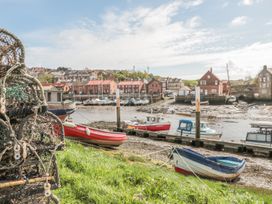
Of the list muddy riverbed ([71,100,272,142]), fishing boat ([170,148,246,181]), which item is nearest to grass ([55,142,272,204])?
fishing boat ([170,148,246,181])

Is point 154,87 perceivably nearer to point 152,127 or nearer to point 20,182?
point 152,127

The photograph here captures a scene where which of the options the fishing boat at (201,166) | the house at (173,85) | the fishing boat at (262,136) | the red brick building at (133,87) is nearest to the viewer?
the fishing boat at (201,166)

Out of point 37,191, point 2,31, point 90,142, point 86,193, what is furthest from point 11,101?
point 90,142

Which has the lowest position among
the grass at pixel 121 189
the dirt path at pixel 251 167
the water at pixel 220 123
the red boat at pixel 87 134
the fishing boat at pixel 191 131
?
the water at pixel 220 123

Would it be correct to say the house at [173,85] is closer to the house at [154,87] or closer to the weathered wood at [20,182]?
the house at [154,87]

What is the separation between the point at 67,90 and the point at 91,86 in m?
9.23

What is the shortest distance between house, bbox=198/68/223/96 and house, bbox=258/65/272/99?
1118 cm

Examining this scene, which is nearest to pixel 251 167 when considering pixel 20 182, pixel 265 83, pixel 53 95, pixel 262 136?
pixel 262 136

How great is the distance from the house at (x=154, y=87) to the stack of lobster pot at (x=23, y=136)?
87664 mm

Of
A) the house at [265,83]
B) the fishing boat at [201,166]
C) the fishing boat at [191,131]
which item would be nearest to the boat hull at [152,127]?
the fishing boat at [191,131]

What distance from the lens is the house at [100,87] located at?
95000 millimetres

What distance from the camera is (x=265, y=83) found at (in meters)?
74.8

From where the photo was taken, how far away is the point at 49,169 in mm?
3965

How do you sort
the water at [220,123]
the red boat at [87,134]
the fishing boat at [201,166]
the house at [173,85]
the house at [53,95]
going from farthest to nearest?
the house at [173,85]
the house at [53,95]
the water at [220,123]
the red boat at [87,134]
the fishing boat at [201,166]
